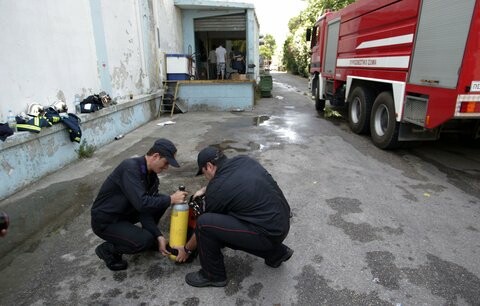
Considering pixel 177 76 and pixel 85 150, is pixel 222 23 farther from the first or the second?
pixel 85 150

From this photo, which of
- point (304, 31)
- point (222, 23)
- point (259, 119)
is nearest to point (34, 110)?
point (259, 119)

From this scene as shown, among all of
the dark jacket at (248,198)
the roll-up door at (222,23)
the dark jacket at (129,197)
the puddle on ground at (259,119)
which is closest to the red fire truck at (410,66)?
the puddle on ground at (259,119)

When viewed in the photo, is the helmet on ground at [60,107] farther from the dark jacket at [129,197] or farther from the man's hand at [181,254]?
the man's hand at [181,254]

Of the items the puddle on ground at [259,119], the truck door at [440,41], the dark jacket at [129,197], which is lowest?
the puddle on ground at [259,119]

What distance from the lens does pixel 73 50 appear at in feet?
20.1

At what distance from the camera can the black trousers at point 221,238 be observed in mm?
2375

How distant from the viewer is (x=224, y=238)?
94.9 inches

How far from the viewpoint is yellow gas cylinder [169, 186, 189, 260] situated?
2756 mm

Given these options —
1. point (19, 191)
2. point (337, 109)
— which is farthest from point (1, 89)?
point (337, 109)

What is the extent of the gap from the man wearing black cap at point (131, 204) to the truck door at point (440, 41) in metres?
3.89

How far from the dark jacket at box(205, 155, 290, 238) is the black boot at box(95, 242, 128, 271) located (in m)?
1.02

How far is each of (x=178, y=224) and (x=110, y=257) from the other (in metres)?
0.65

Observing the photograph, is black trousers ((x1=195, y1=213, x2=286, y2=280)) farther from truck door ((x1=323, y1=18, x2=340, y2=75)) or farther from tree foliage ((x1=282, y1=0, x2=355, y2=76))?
tree foliage ((x1=282, y1=0, x2=355, y2=76))

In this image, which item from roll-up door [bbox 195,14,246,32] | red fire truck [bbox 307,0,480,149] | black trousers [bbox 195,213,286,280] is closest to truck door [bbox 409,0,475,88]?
red fire truck [bbox 307,0,480,149]
